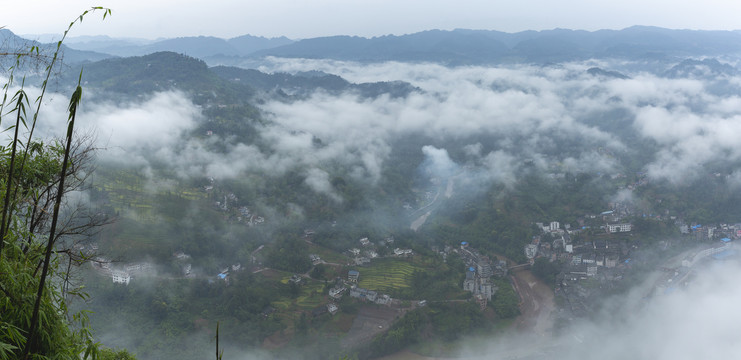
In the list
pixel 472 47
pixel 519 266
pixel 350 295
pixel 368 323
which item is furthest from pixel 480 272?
pixel 472 47

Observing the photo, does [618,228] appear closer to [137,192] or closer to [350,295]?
[350,295]

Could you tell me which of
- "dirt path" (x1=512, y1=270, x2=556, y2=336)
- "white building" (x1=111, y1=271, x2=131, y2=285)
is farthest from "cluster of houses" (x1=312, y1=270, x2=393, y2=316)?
"white building" (x1=111, y1=271, x2=131, y2=285)

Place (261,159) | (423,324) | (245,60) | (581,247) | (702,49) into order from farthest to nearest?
(245,60)
(702,49)
(261,159)
(581,247)
(423,324)

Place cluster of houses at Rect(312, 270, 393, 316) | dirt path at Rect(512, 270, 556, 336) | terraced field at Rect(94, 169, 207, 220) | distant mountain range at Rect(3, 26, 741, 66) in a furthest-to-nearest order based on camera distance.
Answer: distant mountain range at Rect(3, 26, 741, 66) → terraced field at Rect(94, 169, 207, 220) → dirt path at Rect(512, 270, 556, 336) → cluster of houses at Rect(312, 270, 393, 316)

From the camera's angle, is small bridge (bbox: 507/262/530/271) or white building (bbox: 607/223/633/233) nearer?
small bridge (bbox: 507/262/530/271)

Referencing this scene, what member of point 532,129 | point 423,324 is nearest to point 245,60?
point 532,129

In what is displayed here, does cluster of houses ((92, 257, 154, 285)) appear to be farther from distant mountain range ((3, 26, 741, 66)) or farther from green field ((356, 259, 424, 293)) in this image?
distant mountain range ((3, 26, 741, 66))

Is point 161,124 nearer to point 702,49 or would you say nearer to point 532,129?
point 532,129
